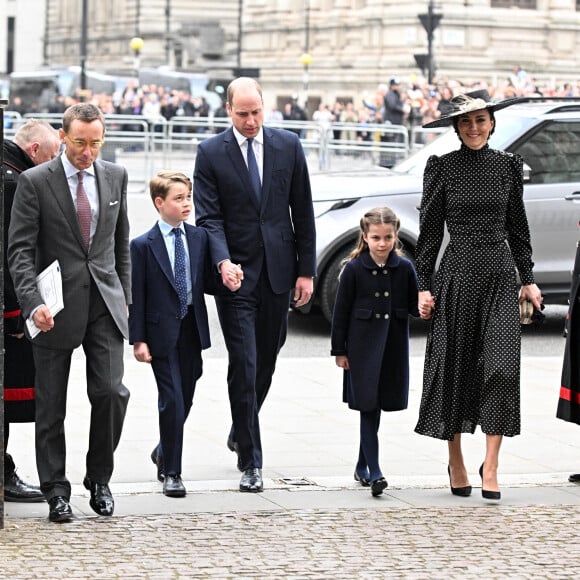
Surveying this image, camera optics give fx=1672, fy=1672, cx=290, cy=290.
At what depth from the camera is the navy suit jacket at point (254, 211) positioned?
26.4 ft

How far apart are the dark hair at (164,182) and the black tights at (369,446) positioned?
138cm

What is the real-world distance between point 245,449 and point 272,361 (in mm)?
546

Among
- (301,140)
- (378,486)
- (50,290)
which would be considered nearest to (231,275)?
(50,290)

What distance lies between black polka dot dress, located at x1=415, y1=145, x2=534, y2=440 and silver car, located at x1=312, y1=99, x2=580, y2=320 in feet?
18.8

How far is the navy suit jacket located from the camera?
804 centimetres

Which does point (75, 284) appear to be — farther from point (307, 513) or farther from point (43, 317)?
point (307, 513)

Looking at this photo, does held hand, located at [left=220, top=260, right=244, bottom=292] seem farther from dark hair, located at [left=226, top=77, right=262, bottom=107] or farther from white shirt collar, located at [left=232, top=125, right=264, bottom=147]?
dark hair, located at [left=226, top=77, right=262, bottom=107]

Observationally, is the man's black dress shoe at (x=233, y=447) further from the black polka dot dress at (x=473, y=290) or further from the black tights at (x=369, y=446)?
the black polka dot dress at (x=473, y=290)

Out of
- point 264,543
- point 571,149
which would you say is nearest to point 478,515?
point 264,543

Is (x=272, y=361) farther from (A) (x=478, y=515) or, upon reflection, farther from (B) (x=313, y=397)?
(B) (x=313, y=397)

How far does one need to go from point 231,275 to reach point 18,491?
138 centimetres

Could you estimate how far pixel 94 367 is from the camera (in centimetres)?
719

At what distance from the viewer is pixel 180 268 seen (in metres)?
7.86

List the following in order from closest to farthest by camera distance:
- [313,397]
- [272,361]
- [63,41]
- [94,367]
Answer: [94,367], [272,361], [313,397], [63,41]
